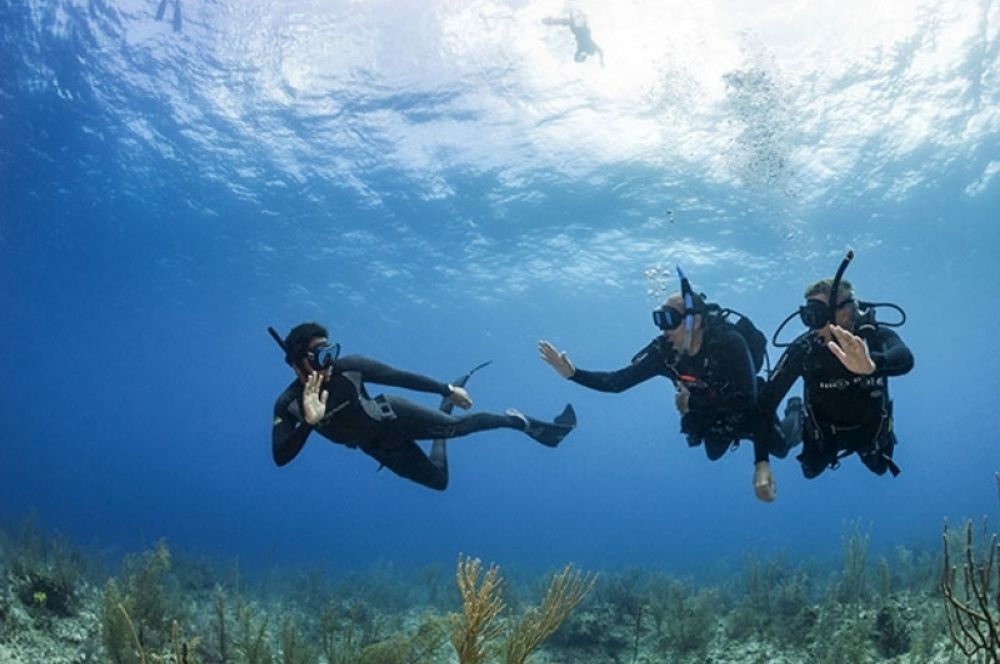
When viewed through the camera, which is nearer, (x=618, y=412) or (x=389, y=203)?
(x=389, y=203)

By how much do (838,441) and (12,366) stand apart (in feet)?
275

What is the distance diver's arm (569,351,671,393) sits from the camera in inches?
Answer: 318

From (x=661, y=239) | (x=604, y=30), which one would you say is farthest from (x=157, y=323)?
(x=604, y=30)

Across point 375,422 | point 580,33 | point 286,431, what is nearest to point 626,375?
point 375,422

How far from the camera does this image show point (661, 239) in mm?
27500

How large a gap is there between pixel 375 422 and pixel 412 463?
101 cm

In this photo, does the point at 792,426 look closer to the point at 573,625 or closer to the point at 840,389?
the point at 840,389

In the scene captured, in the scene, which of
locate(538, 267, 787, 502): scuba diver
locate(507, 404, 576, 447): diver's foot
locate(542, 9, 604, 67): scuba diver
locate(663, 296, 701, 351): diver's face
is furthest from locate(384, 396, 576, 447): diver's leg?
locate(542, 9, 604, 67): scuba diver

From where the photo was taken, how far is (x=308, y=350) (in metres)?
6.73

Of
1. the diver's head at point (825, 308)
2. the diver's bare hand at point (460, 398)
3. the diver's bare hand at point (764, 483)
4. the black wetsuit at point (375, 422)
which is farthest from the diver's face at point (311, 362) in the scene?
the diver's head at point (825, 308)

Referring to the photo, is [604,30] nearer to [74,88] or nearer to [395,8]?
[395,8]

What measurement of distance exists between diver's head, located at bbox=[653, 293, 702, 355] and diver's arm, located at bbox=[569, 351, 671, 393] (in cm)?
50

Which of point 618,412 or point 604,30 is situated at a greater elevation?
point 618,412

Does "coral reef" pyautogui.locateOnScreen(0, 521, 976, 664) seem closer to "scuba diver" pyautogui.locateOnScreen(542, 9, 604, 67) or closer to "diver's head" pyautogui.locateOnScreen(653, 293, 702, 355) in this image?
"diver's head" pyautogui.locateOnScreen(653, 293, 702, 355)
